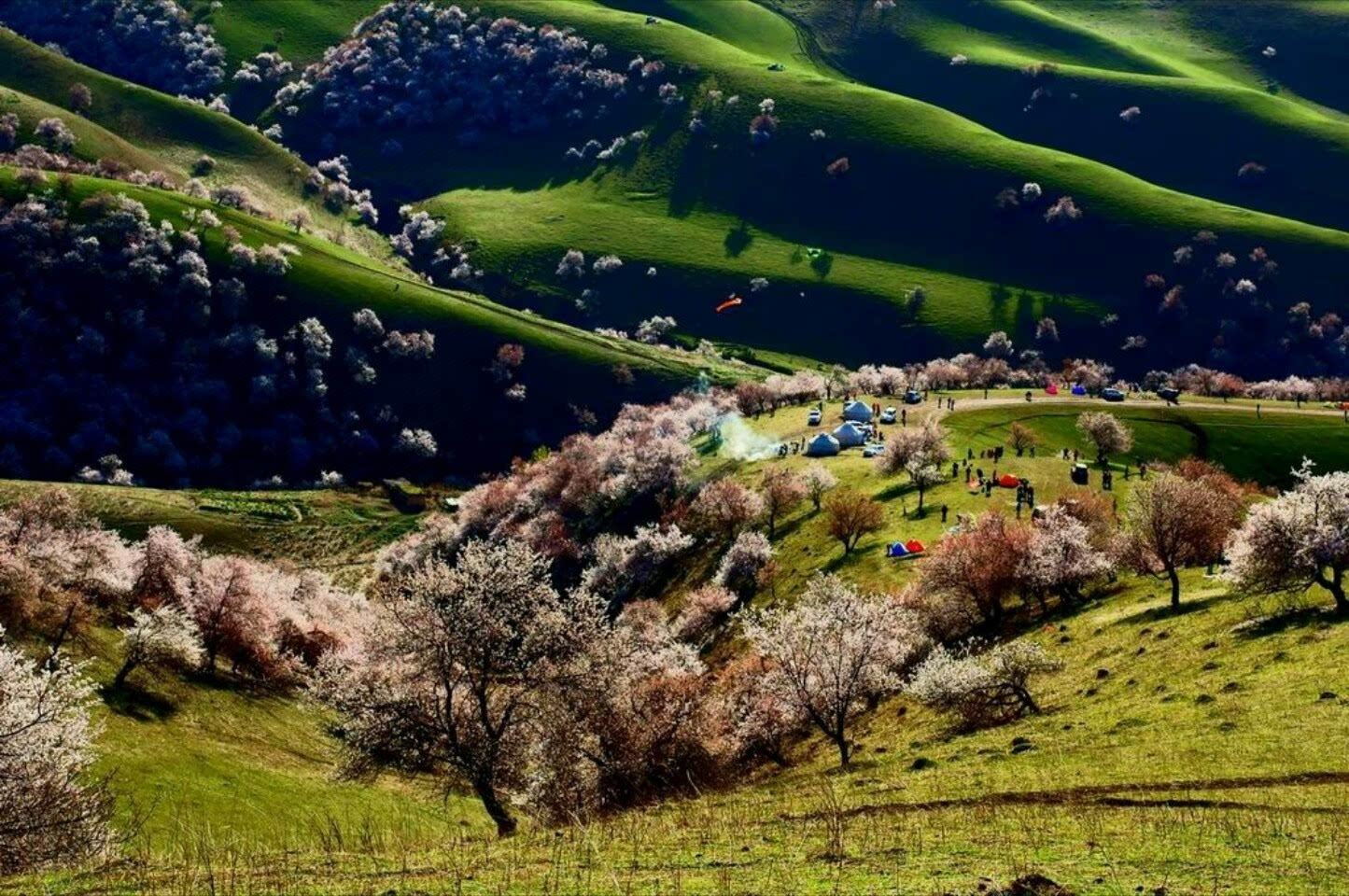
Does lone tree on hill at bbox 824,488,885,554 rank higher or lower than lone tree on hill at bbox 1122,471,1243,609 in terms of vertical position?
lower

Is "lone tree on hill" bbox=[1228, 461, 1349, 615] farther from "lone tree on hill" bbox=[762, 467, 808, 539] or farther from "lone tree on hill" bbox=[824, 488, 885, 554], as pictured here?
"lone tree on hill" bbox=[762, 467, 808, 539]

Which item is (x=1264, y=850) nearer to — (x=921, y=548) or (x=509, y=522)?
(x=921, y=548)

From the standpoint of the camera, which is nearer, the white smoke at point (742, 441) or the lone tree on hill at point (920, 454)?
the lone tree on hill at point (920, 454)

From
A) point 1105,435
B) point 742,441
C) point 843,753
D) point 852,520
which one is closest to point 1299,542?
point 843,753

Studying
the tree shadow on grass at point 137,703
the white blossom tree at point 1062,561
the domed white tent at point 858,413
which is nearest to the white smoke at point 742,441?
the domed white tent at point 858,413

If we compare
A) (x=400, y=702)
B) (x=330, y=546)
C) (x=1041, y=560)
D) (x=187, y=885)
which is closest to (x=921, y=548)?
(x=1041, y=560)

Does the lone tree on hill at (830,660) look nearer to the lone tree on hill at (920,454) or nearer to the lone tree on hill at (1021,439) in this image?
the lone tree on hill at (920,454)

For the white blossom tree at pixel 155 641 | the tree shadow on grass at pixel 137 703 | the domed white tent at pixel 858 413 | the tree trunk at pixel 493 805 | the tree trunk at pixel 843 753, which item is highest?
the domed white tent at pixel 858 413

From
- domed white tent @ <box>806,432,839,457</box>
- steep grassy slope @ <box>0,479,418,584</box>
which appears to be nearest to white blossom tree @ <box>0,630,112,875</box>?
domed white tent @ <box>806,432,839,457</box>
